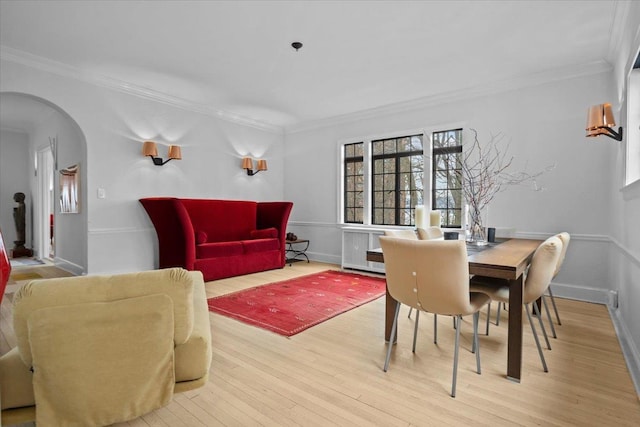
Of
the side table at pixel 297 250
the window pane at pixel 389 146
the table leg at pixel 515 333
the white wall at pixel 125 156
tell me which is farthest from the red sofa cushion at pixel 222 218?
the table leg at pixel 515 333


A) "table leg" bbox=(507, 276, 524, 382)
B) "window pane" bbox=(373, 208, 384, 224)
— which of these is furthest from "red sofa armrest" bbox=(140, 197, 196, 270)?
"table leg" bbox=(507, 276, 524, 382)

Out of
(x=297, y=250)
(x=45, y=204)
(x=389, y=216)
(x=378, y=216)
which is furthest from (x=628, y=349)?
(x=45, y=204)

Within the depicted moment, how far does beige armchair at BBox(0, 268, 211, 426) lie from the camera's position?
1248 mm

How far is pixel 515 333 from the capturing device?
198 cm

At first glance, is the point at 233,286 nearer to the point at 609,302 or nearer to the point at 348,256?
the point at 348,256

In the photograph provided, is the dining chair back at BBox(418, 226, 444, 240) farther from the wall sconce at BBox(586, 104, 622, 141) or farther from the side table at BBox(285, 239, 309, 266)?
the side table at BBox(285, 239, 309, 266)

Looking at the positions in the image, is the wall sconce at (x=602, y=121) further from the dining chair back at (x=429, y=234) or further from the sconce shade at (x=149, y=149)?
the sconce shade at (x=149, y=149)

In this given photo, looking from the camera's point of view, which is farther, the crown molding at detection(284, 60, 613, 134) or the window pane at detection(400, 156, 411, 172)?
the window pane at detection(400, 156, 411, 172)

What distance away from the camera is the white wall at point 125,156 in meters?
3.96

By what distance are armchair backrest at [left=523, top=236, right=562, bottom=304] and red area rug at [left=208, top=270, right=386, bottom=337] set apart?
1.64m

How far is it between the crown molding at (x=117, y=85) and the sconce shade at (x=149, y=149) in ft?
2.19

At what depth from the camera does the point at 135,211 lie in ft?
15.0

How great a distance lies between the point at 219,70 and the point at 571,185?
4217 mm

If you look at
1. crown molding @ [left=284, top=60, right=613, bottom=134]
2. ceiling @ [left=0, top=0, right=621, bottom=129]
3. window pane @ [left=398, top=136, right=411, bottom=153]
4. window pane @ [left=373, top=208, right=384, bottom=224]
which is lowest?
window pane @ [left=373, top=208, right=384, bottom=224]
